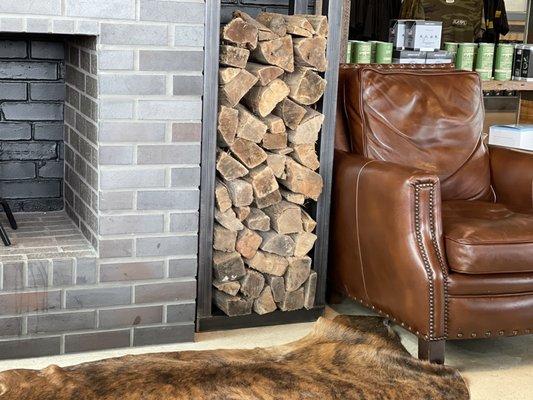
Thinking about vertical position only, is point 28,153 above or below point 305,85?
below

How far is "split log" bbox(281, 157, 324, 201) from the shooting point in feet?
10.2

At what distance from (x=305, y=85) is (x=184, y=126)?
18.0 inches

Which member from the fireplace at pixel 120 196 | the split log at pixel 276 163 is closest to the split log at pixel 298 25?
the fireplace at pixel 120 196

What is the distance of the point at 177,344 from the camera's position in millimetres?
3047

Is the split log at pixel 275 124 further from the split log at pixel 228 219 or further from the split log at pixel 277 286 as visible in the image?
the split log at pixel 277 286

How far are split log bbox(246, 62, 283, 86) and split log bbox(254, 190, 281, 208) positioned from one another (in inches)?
15.4

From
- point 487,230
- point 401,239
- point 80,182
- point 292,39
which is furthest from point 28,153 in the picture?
point 487,230

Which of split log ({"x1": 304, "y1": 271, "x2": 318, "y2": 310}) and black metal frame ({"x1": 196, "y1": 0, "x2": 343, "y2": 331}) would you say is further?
split log ({"x1": 304, "y1": 271, "x2": 318, "y2": 310})

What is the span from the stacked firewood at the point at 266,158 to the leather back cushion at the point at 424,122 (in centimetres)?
24

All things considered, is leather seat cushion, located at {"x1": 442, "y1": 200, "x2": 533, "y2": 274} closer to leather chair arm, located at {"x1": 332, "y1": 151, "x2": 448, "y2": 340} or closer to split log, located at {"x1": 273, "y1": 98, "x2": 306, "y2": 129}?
leather chair arm, located at {"x1": 332, "y1": 151, "x2": 448, "y2": 340}

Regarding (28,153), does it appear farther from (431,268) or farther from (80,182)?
(431,268)

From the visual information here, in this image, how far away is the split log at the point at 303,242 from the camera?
3184 mm

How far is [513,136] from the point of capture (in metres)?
4.73

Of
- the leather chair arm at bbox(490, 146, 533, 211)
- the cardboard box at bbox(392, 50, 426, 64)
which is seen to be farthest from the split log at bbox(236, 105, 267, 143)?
the cardboard box at bbox(392, 50, 426, 64)
